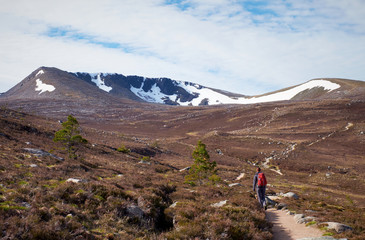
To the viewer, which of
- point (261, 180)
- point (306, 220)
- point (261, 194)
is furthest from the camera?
point (261, 194)

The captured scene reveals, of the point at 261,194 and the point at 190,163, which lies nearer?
the point at 261,194

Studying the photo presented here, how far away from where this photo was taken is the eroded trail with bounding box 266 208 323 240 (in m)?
10.4

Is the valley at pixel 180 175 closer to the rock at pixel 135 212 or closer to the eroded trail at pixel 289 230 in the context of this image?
the rock at pixel 135 212

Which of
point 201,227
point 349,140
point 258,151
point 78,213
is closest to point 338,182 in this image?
point 258,151

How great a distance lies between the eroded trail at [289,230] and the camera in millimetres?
10366

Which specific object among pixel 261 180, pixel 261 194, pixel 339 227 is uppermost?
pixel 261 180

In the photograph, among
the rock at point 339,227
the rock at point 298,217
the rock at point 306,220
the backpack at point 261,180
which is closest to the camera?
the rock at point 339,227

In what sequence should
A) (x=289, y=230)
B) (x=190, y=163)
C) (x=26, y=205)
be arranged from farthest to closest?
(x=190, y=163), (x=289, y=230), (x=26, y=205)

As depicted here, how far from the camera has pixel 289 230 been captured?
11336 millimetres

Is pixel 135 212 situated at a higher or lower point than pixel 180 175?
higher

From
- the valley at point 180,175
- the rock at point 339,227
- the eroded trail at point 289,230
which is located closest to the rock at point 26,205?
the valley at point 180,175

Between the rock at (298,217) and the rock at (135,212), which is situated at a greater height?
the rock at (135,212)

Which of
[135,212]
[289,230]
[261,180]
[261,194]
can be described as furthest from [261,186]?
[135,212]

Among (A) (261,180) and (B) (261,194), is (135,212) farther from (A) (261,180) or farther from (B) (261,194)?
(B) (261,194)
